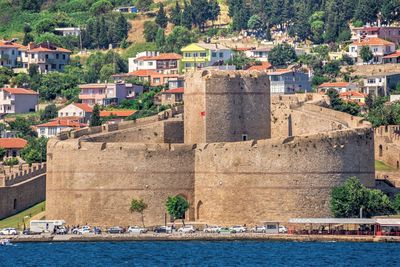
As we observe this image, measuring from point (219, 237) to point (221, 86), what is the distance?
1162 centimetres

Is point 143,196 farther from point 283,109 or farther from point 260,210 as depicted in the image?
point 283,109

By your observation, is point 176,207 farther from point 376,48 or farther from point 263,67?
point 376,48

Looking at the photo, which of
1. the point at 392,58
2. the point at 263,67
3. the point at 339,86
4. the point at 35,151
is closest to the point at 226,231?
the point at 35,151

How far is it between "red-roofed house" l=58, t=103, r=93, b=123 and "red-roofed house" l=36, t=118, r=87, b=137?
2.24 m

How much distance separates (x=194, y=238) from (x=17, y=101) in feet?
229

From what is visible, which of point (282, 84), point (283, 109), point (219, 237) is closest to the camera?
point (219, 237)

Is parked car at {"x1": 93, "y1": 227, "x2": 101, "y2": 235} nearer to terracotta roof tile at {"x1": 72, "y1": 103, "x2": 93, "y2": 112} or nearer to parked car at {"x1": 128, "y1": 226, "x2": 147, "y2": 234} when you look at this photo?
parked car at {"x1": 128, "y1": 226, "x2": 147, "y2": 234}

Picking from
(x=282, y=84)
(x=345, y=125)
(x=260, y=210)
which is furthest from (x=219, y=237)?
(x=282, y=84)

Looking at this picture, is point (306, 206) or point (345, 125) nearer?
point (306, 206)

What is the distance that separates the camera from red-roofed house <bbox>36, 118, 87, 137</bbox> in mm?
170250

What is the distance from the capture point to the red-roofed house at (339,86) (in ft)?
576

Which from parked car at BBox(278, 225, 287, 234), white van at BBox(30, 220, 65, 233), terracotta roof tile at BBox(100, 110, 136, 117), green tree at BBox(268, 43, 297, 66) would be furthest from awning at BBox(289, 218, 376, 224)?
green tree at BBox(268, 43, 297, 66)

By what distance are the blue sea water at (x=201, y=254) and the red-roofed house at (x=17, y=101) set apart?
217 ft

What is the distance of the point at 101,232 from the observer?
123 m
